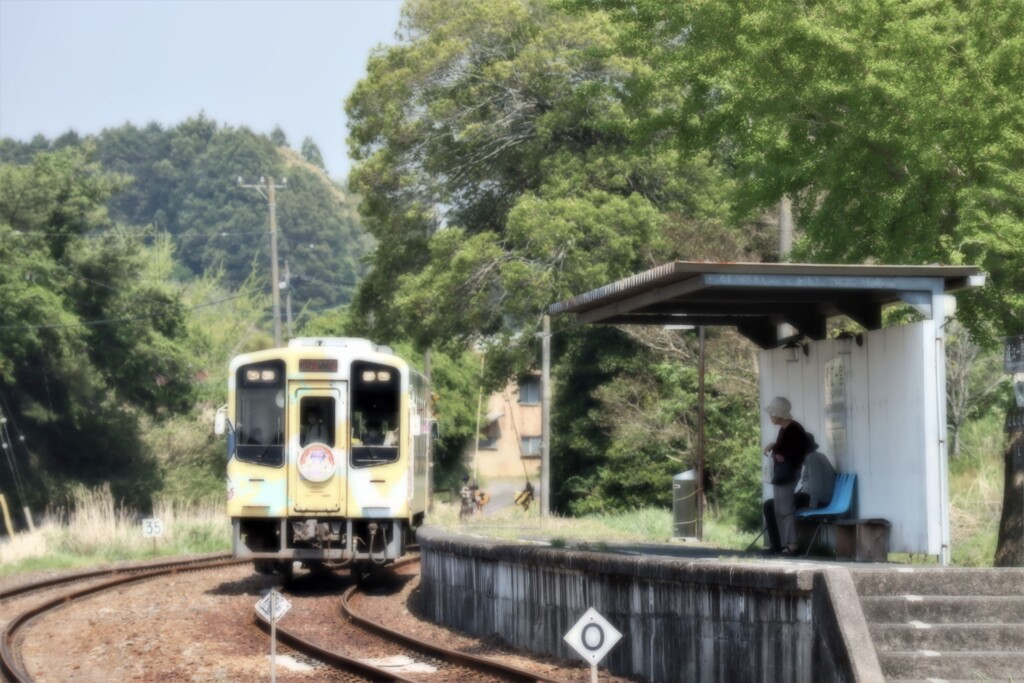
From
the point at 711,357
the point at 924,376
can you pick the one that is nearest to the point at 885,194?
the point at 924,376

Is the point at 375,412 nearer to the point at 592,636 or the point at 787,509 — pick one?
the point at 787,509

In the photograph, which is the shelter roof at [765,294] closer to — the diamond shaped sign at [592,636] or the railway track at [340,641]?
the diamond shaped sign at [592,636]

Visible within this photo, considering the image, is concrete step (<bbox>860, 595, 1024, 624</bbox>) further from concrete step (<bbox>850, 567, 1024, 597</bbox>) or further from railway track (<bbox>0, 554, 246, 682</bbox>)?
railway track (<bbox>0, 554, 246, 682</bbox>)

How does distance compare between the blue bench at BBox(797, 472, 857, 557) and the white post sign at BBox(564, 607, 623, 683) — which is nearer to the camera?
the white post sign at BBox(564, 607, 623, 683)

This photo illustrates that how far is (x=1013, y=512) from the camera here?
13148 mm

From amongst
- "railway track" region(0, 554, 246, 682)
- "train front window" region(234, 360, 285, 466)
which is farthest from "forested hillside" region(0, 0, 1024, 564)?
"railway track" region(0, 554, 246, 682)

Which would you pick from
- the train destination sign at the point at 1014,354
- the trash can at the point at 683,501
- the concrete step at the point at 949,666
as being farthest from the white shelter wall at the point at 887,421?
the trash can at the point at 683,501

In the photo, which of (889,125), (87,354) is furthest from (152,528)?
(87,354)

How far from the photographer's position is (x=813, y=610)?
908 cm

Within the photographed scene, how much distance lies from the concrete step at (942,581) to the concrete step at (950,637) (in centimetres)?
30

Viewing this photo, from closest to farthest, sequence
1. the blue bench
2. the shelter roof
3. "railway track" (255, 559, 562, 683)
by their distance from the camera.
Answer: the shelter roof < "railway track" (255, 559, 562, 683) < the blue bench

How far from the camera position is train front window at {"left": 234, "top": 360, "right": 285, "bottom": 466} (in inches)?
782

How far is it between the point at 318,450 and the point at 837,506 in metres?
8.64

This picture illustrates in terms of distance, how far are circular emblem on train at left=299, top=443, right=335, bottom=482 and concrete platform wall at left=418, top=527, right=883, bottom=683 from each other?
5.44 meters
